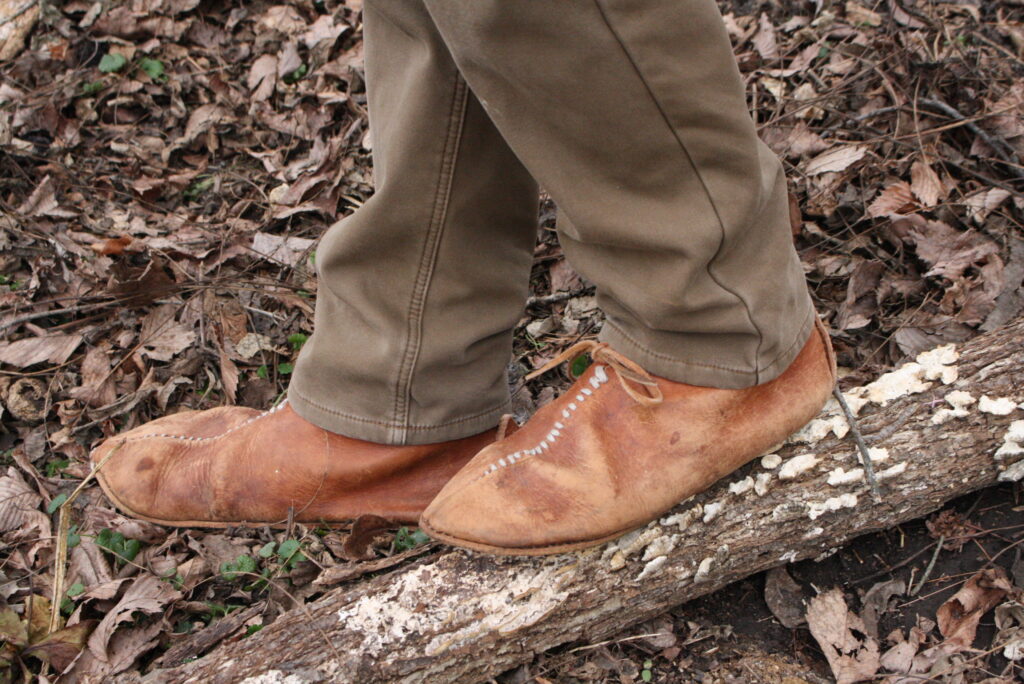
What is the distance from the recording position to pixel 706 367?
4.74 feet

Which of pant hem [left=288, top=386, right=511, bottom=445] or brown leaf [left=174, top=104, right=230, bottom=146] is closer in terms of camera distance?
pant hem [left=288, top=386, right=511, bottom=445]

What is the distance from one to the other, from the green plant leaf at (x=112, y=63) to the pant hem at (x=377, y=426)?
247cm

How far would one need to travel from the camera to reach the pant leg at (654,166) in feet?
3.44

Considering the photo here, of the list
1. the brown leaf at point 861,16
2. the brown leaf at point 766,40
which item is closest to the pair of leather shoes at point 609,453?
the brown leaf at point 766,40

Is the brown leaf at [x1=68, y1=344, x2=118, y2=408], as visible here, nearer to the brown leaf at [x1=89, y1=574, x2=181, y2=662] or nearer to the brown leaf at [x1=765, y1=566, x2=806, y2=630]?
the brown leaf at [x1=89, y1=574, x2=181, y2=662]

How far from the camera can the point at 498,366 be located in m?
1.75

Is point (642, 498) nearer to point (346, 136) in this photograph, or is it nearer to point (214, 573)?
point (214, 573)

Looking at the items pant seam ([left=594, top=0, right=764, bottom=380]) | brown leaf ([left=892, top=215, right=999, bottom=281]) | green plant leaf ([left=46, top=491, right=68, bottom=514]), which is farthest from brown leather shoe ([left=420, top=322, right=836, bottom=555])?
green plant leaf ([left=46, top=491, right=68, bottom=514])

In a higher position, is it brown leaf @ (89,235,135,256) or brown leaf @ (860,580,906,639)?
brown leaf @ (89,235,135,256)

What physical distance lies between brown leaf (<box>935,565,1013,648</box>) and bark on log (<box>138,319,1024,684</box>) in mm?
165

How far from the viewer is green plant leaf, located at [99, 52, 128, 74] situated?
11.4 feet

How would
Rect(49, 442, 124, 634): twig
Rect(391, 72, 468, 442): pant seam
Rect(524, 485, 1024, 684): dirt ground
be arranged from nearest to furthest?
Rect(391, 72, 468, 442): pant seam, Rect(524, 485, 1024, 684): dirt ground, Rect(49, 442, 124, 634): twig

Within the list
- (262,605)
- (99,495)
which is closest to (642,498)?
(262,605)

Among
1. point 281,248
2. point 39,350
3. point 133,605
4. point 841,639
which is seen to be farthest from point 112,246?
point 841,639
